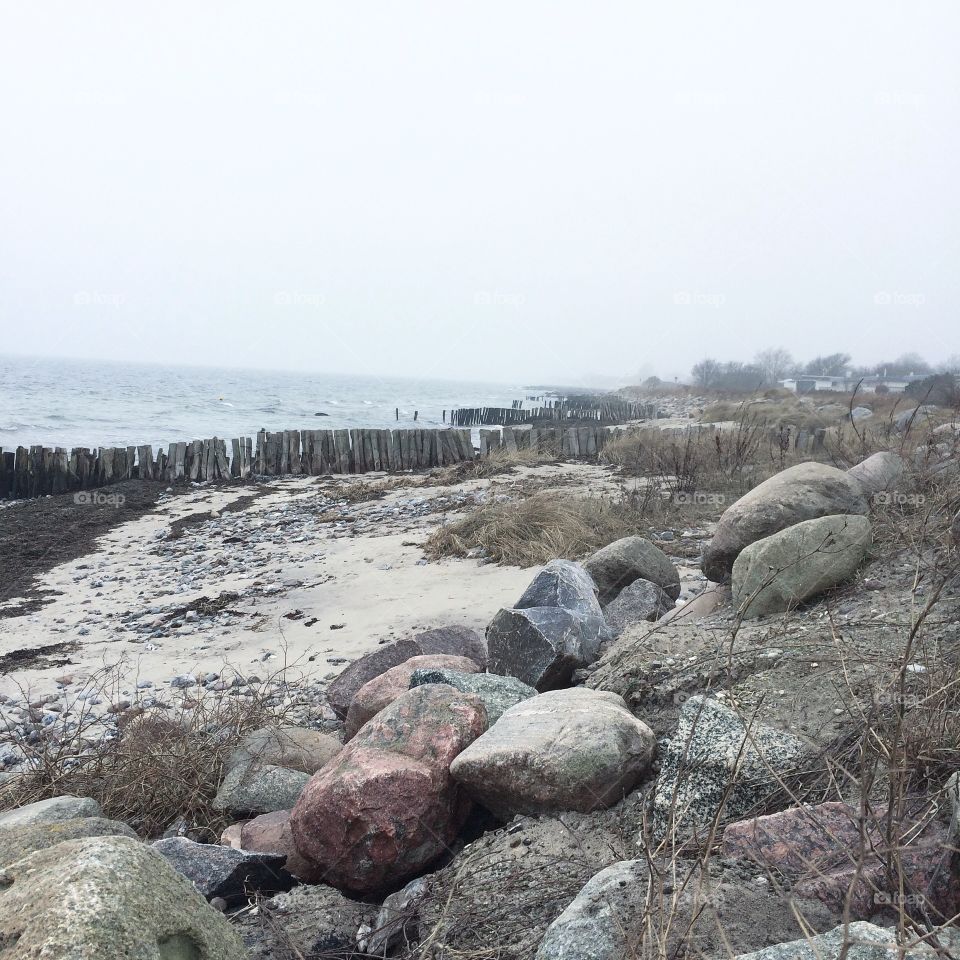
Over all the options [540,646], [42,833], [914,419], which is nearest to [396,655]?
[540,646]

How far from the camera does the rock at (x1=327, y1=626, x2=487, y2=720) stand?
3922 mm

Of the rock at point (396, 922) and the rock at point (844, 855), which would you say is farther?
the rock at point (396, 922)

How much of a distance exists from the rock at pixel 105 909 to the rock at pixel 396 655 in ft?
7.32

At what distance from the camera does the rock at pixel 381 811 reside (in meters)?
2.23

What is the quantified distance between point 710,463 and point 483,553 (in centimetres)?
413

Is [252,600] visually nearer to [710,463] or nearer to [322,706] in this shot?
[322,706]

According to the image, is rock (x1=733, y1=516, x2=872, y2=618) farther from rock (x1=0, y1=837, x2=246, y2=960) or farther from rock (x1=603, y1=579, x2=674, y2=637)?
rock (x1=0, y1=837, x2=246, y2=960)

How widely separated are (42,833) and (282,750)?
110 centimetres

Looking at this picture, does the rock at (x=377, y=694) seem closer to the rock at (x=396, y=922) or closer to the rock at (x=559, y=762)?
the rock at (x=559, y=762)

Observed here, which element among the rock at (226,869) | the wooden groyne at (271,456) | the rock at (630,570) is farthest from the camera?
the wooden groyne at (271,456)

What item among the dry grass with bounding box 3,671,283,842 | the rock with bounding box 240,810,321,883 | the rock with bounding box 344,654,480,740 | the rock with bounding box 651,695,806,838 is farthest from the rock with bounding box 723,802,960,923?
the dry grass with bounding box 3,671,283,842

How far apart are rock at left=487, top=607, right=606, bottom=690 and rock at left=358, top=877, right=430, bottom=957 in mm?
1483

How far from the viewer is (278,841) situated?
248cm

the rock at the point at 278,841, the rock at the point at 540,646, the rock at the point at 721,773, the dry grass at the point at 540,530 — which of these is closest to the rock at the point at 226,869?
the rock at the point at 278,841
